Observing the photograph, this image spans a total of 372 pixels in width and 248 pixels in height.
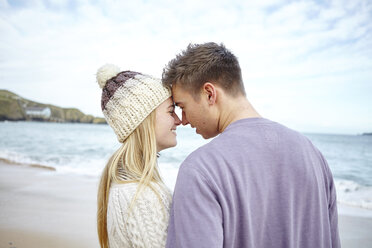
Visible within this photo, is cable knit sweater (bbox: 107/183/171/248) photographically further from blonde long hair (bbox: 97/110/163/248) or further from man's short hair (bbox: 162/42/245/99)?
man's short hair (bbox: 162/42/245/99)

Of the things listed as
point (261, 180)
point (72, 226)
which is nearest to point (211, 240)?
point (261, 180)

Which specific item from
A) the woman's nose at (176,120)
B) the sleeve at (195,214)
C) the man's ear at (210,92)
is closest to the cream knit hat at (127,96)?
the woman's nose at (176,120)

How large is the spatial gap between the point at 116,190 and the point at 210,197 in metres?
0.79

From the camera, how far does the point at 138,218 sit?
63.2 inches

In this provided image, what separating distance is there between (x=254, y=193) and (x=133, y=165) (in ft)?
3.01

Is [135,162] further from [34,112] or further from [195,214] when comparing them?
[34,112]

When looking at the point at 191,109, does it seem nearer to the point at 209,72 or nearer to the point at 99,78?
the point at 209,72

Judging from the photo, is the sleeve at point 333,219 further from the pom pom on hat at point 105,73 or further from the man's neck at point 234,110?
the pom pom on hat at point 105,73

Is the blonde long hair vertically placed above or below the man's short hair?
below

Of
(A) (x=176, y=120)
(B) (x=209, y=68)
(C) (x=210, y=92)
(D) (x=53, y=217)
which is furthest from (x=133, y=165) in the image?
(D) (x=53, y=217)

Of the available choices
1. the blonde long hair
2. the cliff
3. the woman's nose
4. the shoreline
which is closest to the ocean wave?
the shoreline

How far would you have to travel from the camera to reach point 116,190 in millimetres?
1755

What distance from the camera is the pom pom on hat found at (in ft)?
7.11

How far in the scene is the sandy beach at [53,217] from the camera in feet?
15.4
